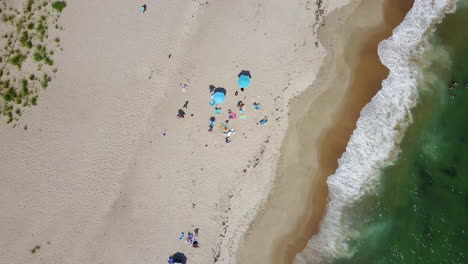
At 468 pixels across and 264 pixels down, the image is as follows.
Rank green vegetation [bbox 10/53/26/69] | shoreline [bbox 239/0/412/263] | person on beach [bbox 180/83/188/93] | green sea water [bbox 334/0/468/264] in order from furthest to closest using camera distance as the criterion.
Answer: green sea water [bbox 334/0/468/264] < shoreline [bbox 239/0/412/263] < person on beach [bbox 180/83/188/93] < green vegetation [bbox 10/53/26/69]

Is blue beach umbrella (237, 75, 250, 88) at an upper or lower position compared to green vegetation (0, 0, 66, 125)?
upper

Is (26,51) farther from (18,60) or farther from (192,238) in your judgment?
(192,238)

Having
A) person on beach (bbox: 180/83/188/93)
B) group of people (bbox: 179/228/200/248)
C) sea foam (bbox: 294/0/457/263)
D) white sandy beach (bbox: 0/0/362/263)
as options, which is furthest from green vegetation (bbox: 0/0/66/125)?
sea foam (bbox: 294/0/457/263)

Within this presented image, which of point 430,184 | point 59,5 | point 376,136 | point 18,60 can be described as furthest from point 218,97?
point 430,184

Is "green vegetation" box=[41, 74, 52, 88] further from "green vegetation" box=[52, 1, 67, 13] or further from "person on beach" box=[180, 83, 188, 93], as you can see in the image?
"person on beach" box=[180, 83, 188, 93]

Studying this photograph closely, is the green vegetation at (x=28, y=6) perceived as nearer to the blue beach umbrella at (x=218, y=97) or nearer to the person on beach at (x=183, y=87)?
the person on beach at (x=183, y=87)
